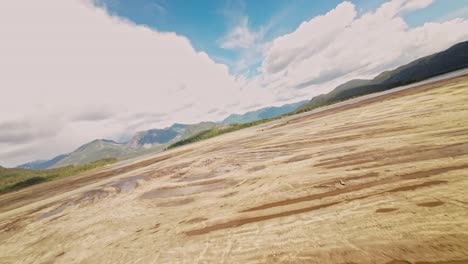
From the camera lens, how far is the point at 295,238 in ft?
20.0

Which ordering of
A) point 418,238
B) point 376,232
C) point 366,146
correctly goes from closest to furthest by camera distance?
point 418,238
point 376,232
point 366,146

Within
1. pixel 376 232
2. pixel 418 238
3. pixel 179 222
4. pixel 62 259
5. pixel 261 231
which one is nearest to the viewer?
pixel 418 238

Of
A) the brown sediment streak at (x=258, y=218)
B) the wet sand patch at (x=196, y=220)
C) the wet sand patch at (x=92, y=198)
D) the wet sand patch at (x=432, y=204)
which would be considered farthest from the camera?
the wet sand patch at (x=92, y=198)

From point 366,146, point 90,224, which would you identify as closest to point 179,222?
point 90,224

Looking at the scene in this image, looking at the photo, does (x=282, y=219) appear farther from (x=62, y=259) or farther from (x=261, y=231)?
(x=62, y=259)

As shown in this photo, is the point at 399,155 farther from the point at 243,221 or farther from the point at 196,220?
the point at 196,220

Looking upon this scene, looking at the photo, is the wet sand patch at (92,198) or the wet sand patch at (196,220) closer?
the wet sand patch at (196,220)

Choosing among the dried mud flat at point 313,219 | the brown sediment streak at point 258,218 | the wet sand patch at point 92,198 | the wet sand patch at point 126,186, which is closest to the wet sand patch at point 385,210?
the dried mud flat at point 313,219

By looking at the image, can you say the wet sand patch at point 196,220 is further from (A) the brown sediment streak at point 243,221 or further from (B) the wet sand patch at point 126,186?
(B) the wet sand patch at point 126,186

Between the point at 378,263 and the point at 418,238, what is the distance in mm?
1247

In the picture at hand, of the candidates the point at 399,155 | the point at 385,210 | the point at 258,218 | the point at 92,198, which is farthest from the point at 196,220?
the point at 92,198

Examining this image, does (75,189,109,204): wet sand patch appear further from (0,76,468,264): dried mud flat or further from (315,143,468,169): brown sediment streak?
(315,143,468,169): brown sediment streak

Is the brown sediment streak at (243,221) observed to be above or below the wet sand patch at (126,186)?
above

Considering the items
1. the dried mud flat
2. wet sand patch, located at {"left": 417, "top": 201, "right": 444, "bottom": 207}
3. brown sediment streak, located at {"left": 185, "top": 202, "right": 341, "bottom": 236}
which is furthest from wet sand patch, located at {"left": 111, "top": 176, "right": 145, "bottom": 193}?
wet sand patch, located at {"left": 417, "top": 201, "right": 444, "bottom": 207}
